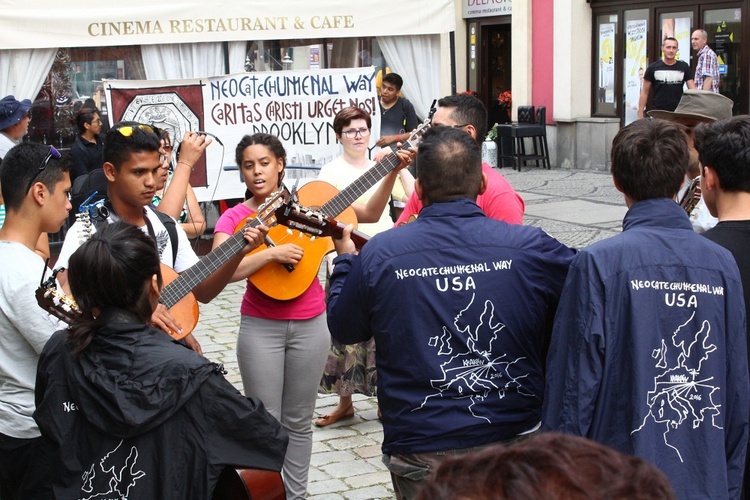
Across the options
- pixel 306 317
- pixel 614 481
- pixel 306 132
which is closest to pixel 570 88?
pixel 306 132

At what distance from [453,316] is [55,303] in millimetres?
1300

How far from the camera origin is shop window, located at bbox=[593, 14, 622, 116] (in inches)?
693

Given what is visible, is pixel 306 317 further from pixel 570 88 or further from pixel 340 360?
pixel 570 88

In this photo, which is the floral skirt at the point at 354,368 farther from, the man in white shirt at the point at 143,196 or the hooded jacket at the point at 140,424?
the hooded jacket at the point at 140,424

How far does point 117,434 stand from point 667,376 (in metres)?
1.57

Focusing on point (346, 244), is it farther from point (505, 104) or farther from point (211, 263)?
point (505, 104)

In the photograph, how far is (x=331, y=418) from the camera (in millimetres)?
5961

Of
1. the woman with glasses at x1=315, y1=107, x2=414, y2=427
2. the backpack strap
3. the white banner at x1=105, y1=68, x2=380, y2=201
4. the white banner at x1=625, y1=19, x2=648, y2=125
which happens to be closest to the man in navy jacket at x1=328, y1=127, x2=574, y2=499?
the backpack strap

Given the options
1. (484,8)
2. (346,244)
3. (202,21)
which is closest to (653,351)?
(346,244)

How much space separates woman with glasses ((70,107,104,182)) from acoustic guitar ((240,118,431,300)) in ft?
17.9

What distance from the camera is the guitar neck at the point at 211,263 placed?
389cm

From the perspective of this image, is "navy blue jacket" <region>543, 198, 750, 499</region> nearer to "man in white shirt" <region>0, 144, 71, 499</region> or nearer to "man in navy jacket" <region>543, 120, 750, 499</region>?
"man in navy jacket" <region>543, 120, 750, 499</region>

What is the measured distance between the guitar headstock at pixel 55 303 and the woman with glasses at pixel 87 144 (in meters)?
6.52

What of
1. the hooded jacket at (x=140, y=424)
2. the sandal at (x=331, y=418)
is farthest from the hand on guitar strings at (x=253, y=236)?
the sandal at (x=331, y=418)
